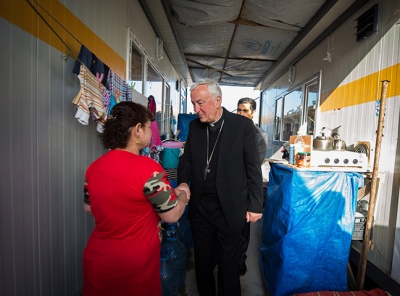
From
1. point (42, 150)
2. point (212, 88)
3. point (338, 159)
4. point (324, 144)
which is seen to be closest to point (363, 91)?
point (324, 144)

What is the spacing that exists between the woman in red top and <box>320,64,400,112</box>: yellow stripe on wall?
2.48 m

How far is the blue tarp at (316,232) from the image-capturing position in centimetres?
189

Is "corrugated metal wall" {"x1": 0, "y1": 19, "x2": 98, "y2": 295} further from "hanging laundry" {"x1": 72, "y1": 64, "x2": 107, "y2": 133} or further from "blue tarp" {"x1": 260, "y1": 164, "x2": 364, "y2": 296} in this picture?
"blue tarp" {"x1": 260, "y1": 164, "x2": 364, "y2": 296}

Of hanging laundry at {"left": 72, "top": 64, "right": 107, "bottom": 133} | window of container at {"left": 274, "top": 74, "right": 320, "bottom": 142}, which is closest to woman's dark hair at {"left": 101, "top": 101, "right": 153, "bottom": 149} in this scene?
hanging laundry at {"left": 72, "top": 64, "right": 107, "bottom": 133}

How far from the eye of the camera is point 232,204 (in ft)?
5.24

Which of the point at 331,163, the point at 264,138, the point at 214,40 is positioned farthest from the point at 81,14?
the point at 214,40

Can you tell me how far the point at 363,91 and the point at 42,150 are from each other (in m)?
3.35

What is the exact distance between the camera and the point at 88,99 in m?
1.53

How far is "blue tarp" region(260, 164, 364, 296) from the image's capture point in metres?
1.89

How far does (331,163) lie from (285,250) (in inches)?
37.2

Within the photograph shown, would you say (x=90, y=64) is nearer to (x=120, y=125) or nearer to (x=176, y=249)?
(x=120, y=125)

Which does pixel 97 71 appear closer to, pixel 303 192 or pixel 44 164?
pixel 44 164

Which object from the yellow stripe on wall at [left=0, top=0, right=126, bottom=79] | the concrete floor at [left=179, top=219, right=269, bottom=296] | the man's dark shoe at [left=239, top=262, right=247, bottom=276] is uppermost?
the yellow stripe on wall at [left=0, top=0, right=126, bottom=79]

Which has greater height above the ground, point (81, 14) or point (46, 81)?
point (81, 14)
